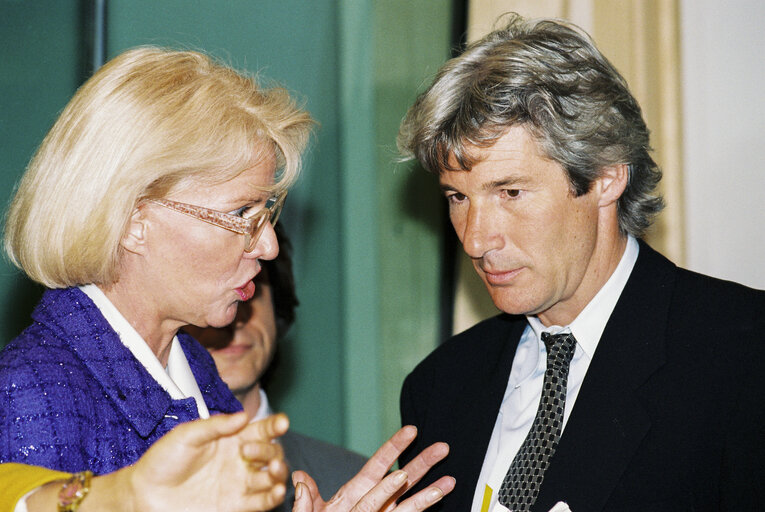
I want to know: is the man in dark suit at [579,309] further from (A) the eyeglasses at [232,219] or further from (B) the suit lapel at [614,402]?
(A) the eyeglasses at [232,219]

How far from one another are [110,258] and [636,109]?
1272 mm

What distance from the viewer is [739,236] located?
2920mm

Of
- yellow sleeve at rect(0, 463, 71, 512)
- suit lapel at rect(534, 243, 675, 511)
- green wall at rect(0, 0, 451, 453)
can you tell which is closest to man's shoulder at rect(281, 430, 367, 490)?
green wall at rect(0, 0, 451, 453)

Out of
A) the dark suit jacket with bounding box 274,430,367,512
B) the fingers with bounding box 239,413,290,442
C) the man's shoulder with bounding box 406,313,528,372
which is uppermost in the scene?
the fingers with bounding box 239,413,290,442

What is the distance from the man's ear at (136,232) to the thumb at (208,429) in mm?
639

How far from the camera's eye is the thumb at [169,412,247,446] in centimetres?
104

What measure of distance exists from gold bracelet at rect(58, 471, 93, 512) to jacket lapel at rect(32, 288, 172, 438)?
1.17 feet

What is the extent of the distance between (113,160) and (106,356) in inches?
13.9

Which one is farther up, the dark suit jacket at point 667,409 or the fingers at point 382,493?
the dark suit jacket at point 667,409

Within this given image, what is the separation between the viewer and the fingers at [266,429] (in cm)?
105

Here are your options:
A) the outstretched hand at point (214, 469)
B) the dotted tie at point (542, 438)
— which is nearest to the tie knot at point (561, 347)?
the dotted tie at point (542, 438)

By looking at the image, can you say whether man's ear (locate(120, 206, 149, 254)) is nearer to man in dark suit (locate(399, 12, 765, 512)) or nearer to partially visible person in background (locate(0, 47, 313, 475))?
partially visible person in background (locate(0, 47, 313, 475))

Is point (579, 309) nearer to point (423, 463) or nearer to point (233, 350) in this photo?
point (423, 463)

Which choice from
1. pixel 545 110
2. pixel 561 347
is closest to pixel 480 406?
pixel 561 347
